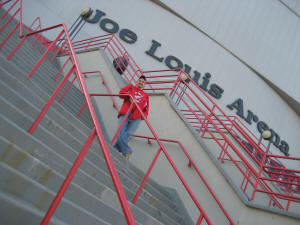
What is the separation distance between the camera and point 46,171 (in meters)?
1.78

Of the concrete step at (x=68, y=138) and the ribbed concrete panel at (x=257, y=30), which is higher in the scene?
the ribbed concrete panel at (x=257, y=30)

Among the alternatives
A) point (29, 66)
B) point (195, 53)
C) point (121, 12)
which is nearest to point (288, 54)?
point (195, 53)

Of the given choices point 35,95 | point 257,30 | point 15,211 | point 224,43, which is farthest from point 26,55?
point 257,30

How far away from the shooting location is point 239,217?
3.17m

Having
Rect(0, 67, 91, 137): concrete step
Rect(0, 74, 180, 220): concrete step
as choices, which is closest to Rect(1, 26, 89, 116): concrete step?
Rect(0, 67, 91, 137): concrete step

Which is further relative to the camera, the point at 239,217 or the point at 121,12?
the point at 121,12

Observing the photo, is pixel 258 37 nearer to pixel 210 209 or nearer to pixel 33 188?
pixel 210 209

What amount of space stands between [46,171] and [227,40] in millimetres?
11596

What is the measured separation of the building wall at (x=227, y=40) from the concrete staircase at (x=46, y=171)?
692cm

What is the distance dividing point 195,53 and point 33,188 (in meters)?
10.4

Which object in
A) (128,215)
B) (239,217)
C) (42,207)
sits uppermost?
(239,217)

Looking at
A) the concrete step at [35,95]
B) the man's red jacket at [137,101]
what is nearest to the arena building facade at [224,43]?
the man's red jacket at [137,101]

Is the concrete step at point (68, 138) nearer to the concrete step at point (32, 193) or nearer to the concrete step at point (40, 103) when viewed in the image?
the concrete step at point (40, 103)

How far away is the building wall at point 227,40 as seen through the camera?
9.72 meters
